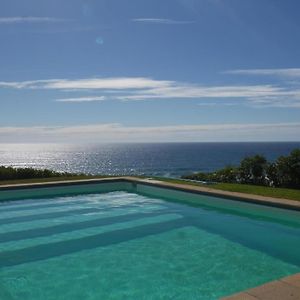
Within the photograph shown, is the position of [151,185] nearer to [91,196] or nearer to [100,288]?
[91,196]

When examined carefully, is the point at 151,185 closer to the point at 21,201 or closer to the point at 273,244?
the point at 21,201

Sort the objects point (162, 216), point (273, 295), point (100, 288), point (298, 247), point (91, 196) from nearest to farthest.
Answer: point (273, 295) < point (100, 288) < point (298, 247) < point (162, 216) < point (91, 196)

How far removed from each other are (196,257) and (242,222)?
10.4 ft

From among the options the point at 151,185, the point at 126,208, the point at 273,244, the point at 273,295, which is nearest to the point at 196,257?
the point at 273,244

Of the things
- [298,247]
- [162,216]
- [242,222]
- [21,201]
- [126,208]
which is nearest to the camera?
[298,247]

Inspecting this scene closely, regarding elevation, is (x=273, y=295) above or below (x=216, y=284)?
above

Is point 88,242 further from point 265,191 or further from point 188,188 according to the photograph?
point 265,191

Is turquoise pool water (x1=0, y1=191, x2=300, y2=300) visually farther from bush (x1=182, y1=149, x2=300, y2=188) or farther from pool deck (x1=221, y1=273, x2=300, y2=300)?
bush (x1=182, y1=149, x2=300, y2=188)

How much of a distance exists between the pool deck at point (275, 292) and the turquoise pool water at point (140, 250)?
3.92 ft

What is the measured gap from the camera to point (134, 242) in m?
8.29

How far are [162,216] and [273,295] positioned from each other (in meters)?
6.64

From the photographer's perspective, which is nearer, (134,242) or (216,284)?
(216,284)

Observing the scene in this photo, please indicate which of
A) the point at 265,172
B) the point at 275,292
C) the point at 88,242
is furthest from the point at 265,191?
the point at 275,292

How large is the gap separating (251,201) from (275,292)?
20.5 ft
